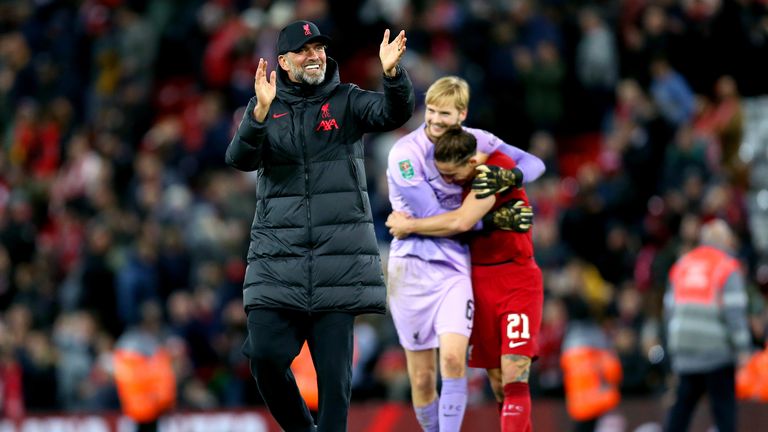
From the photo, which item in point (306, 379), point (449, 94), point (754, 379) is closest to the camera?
point (449, 94)

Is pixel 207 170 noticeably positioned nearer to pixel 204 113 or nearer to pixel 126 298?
pixel 204 113

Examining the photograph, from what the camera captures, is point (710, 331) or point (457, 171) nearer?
point (457, 171)

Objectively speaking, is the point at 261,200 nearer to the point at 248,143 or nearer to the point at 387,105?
the point at 248,143

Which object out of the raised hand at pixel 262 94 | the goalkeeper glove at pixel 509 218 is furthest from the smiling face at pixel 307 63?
the goalkeeper glove at pixel 509 218

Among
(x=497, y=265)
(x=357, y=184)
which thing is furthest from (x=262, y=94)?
(x=497, y=265)

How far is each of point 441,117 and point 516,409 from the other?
1911 millimetres

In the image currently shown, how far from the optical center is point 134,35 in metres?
22.2

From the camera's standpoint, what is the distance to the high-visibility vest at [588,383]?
595 inches

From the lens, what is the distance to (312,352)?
27.4 ft

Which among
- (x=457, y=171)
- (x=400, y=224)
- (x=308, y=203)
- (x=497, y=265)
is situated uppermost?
(x=457, y=171)

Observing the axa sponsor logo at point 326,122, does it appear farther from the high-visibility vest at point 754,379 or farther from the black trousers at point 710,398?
the high-visibility vest at point 754,379

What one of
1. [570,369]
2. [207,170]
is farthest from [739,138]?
[207,170]

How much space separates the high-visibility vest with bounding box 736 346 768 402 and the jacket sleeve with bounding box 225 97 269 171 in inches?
343

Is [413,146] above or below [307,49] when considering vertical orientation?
below
